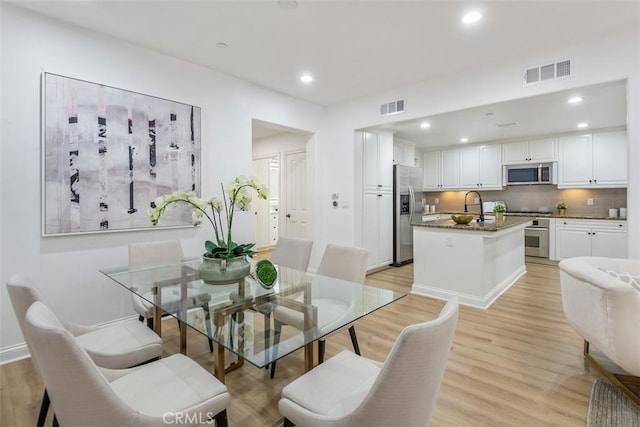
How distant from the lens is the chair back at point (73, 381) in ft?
2.97

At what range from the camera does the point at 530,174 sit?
6098 mm

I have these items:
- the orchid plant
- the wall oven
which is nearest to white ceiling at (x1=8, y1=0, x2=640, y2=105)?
the orchid plant

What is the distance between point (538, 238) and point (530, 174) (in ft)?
4.14

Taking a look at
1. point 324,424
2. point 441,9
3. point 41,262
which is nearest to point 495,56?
point 441,9

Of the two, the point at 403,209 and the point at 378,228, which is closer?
the point at 378,228

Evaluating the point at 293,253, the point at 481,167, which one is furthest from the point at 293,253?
the point at 481,167

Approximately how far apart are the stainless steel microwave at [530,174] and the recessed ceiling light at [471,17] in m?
4.60

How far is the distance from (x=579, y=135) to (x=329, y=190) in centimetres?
475

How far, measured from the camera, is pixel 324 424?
1071 mm

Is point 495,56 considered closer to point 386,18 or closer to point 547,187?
point 386,18

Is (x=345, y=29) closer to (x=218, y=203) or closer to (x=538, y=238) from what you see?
(x=218, y=203)

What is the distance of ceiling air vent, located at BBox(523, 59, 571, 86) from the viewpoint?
9.67 ft

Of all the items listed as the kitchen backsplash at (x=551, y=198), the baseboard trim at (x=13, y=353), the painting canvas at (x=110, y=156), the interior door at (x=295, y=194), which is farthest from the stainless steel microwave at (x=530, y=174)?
the baseboard trim at (x=13, y=353)

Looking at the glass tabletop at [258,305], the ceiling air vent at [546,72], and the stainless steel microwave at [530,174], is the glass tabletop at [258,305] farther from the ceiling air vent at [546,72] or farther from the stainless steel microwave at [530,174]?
the stainless steel microwave at [530,174]
